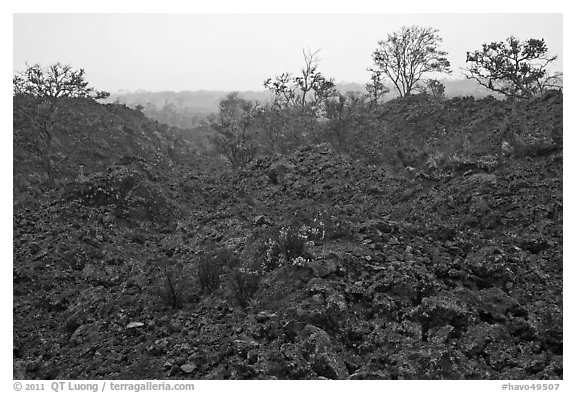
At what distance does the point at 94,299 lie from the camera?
7906mm

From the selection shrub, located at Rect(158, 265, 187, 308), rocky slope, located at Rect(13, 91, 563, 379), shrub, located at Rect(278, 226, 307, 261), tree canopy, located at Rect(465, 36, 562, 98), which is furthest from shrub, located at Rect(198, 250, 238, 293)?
tree canopy, located at Rect(465, 36, 562, 98)

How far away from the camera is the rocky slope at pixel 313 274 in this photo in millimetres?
5762

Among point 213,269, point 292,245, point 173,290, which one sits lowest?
point 173,290

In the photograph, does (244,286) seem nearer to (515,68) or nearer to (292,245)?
(292,245)

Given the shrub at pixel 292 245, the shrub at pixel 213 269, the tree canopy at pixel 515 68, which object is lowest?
the shrub at pixel 213 269

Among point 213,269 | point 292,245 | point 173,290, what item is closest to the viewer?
point 173,290

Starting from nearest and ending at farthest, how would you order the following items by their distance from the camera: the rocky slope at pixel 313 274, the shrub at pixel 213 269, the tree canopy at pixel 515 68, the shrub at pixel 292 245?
the rocky slope at pixel 313 274
the shrub at pixel 213 269
the shrub at pixel 292 245
the tree canopy at pixel 515 68

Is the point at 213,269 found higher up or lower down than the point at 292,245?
lower down

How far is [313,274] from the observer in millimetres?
7051

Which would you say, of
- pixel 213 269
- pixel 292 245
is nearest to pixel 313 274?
pixel 292 245

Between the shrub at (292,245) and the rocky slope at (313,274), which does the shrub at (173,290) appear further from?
the shrub at (292,245)

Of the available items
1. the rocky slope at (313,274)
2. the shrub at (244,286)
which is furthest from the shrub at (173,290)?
the shrub at (244,286)

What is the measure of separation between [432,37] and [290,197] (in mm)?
20594

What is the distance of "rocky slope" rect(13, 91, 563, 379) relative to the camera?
5.76m
